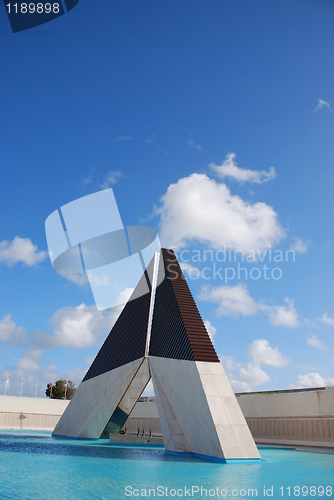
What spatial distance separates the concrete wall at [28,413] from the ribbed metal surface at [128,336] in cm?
1451

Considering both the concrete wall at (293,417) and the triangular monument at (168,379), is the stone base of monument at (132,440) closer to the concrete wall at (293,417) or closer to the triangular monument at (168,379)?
the triangular monument at (168,379)

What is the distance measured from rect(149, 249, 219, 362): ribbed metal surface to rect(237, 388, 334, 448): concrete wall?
7.36m

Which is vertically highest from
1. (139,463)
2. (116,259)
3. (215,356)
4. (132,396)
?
(116,259)

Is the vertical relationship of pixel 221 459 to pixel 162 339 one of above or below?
below

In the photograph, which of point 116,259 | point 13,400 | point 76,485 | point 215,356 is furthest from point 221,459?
point 13,400

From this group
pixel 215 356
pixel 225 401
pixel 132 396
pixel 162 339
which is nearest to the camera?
pixel 225 401

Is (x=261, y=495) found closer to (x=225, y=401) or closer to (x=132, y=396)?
(x=225, y=401)

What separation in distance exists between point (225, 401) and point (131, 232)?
30.8 ft

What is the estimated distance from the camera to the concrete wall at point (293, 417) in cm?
1625

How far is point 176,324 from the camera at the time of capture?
14125mm

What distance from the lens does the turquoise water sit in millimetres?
6059

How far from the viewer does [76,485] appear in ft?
21.4

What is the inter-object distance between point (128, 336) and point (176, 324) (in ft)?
15.4

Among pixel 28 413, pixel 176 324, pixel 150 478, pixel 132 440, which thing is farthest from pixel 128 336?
pixel 28 413
